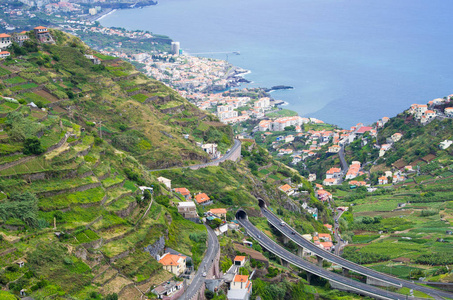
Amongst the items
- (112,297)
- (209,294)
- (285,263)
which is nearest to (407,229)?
(285,263)

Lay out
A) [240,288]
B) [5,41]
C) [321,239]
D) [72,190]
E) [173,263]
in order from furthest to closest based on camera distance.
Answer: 1. [5,41]
2. [321,239]
3. [240,288]
4. [72,190]
5. [173,263]

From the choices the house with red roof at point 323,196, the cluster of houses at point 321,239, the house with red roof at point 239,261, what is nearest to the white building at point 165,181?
the house with red roof at point 239,261

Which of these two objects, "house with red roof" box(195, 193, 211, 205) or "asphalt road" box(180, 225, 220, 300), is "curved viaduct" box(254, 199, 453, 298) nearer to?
"house with red roof" box(195, 193, 211, 205)

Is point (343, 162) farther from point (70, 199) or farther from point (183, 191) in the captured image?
point (70, 199)

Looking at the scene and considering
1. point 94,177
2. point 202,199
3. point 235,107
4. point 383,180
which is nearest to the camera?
point 94,177

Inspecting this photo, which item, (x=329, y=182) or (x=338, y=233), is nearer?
(x=338, y=233)

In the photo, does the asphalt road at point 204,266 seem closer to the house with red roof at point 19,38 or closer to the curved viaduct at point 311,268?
the curved viaduct at point 311,268

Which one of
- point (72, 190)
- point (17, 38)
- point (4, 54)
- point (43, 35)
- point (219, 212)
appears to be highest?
point (17, 38)
